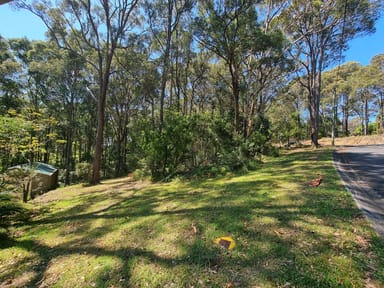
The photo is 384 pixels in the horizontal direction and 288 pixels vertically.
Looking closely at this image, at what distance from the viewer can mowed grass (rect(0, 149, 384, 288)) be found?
7.13ft

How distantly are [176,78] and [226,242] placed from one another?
665 inches

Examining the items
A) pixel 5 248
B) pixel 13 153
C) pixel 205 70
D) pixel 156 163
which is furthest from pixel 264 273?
pixel 205 70

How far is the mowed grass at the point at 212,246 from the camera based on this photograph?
→ 2.17 meters

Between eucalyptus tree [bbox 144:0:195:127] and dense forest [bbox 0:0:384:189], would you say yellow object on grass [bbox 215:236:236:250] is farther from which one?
eucalyptus tree [bbox 144:0:195:127]

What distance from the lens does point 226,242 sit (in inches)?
111

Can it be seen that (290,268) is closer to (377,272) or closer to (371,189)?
(377,272)

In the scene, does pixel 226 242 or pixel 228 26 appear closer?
pixel 226 242

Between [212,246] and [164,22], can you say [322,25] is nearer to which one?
[164,22]

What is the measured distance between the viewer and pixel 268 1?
40.3 ft

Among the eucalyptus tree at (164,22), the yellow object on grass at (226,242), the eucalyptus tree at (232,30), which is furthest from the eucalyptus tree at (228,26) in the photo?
the yellow object on grass at (226,242)

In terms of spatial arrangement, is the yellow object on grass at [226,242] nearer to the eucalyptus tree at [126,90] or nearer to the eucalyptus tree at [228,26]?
the eucalyptus tree at [228,26]

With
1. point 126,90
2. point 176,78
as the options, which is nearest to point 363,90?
point 176,78

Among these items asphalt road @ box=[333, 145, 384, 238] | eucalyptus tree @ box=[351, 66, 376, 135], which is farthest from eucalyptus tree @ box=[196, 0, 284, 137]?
eucalyptus tree @ box=[351, 66, 376, 135]

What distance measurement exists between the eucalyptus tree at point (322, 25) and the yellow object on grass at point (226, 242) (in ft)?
41.0
